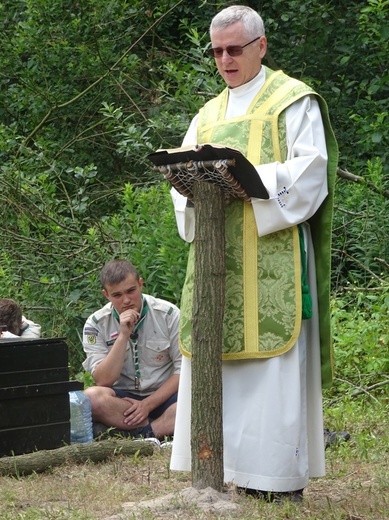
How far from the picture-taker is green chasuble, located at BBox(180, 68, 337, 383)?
483 centimetres

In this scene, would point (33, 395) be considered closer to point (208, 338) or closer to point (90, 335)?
point (90, 335)

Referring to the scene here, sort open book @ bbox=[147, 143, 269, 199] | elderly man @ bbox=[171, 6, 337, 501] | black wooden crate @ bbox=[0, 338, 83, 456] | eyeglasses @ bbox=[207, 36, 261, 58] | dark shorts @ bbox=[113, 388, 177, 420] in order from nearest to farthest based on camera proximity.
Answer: open book @ bbox=[147, 143, 269, 199] < elderly man @ bbox=[171, 6, 337, 501] < eyeglasses @ bbox=[207, 36, 261, 58] < black wooden crate @ bbox=[0, 338, 83, 456] < dark shorts @ bbox=[113, 388, 177, 420]

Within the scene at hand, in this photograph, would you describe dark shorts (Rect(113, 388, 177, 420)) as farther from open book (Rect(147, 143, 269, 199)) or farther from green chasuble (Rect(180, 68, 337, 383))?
open book (Rect(147, 143, 269, 199))

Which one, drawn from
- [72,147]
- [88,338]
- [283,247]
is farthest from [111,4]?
[283,247]

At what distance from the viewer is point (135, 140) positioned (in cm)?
988

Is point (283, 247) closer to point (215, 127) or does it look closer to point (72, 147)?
point (215, 127)

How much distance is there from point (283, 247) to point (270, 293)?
20 centimetres

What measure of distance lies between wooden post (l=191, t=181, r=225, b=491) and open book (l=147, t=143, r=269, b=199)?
13 cm

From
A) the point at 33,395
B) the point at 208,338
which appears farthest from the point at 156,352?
the point at 208,338

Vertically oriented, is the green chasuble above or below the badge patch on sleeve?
above

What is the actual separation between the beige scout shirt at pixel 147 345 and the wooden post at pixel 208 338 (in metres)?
2.40

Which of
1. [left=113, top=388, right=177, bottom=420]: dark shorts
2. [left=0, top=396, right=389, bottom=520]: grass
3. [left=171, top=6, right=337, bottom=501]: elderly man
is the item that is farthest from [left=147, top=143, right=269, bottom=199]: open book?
[left=113, top=388, right=177, bottom=420]: dark shorts

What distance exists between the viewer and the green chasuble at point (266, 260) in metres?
4.83

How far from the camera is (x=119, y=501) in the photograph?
507cm
